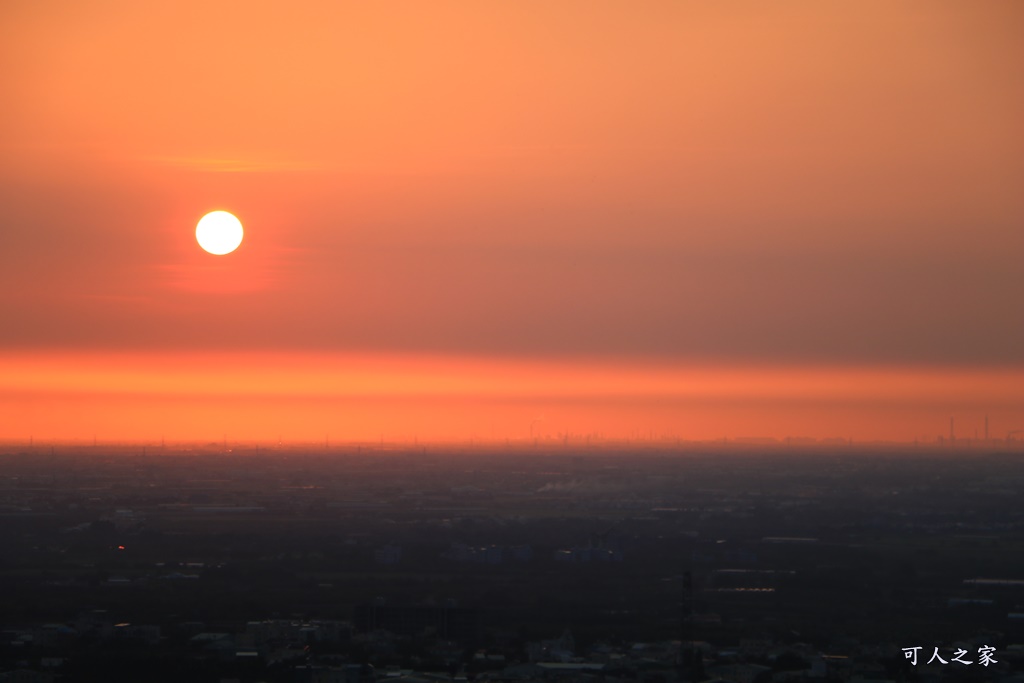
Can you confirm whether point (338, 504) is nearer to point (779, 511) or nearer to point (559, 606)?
point (779, 511)

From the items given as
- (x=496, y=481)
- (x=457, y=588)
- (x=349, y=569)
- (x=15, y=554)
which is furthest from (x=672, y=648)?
(x=496, y=481)

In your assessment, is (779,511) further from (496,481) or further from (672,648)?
(672,648)

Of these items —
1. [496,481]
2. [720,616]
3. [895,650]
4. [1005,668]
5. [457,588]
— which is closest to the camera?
[1005,668]

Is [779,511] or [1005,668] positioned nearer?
[1005,668]

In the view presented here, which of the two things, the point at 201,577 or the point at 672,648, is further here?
the point at 201,577

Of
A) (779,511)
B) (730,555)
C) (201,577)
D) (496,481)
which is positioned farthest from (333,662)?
(496,481)

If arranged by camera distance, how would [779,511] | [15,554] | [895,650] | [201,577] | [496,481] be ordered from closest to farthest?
[895,650] → [201,577] → [15,554] → [779,511] → [496,481]
